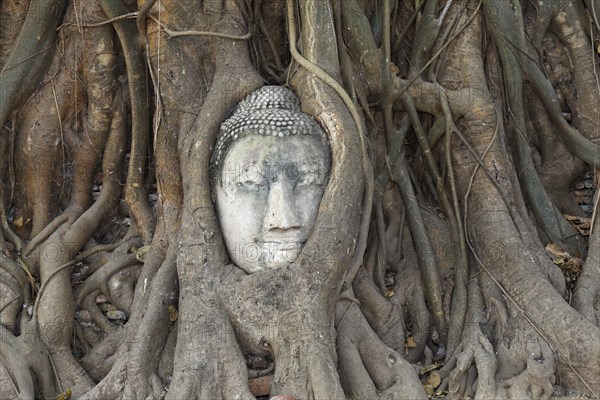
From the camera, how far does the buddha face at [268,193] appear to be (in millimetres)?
3475

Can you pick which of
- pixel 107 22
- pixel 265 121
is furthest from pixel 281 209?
pixel 107 22

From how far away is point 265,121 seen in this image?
3.57m

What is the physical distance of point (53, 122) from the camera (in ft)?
13.8

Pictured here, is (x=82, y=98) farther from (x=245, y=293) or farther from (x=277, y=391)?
(x=277, y=391)

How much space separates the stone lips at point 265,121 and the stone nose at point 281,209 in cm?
27

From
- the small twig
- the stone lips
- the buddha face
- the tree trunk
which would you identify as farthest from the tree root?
the small twig

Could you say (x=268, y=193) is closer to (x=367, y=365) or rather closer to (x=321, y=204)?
(x=321, y=204)

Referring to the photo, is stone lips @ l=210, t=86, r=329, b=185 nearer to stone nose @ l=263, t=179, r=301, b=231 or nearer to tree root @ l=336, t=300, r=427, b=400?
stone nose @ l=263, t=179, r=301, b=231

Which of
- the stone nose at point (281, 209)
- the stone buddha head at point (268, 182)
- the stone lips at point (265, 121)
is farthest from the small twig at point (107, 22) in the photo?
the stone nose at point (281, 209)

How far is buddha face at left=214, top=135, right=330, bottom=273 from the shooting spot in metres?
3.47

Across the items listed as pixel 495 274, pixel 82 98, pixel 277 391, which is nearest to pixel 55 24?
pixel 82 98

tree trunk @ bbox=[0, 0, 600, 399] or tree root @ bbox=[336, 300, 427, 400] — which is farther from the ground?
tree trunk @ bbox=[0, 0, 600, 399]

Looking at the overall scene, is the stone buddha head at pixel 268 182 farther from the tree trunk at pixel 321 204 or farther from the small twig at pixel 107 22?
the small twig at pixel 107 22

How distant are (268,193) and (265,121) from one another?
353mm
